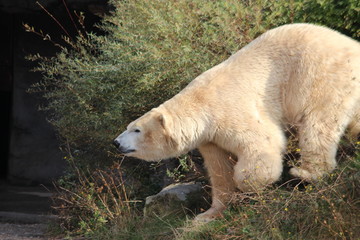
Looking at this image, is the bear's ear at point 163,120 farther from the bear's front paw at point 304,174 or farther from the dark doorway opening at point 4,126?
the dark doorway opening at point 4,126

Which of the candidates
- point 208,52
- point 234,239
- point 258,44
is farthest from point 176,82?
point 234,239

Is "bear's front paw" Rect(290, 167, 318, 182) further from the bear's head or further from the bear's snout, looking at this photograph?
the bear's snout

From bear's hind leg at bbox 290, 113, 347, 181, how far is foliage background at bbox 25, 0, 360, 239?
181 cm

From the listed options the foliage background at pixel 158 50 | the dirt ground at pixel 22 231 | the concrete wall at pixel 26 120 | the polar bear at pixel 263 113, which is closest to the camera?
the polar bear at pixel 263 113

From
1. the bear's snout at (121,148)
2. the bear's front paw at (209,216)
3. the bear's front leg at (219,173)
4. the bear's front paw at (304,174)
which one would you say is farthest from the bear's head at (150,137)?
the bear's front paw at (304,174)

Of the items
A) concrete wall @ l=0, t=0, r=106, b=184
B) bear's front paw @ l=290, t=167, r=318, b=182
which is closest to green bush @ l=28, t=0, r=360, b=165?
bear's front paw @ l=290, t=167, r=318, b=182

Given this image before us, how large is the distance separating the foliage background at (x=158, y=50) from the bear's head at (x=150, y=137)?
121 centimetres

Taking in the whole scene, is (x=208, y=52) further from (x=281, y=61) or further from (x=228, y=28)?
(x=281, y=61)

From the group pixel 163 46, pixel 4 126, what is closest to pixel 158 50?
pixel 163 46

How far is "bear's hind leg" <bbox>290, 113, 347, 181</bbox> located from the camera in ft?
18.0

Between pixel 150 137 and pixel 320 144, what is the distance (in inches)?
61.1

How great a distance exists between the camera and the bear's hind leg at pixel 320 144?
5477 millimetres

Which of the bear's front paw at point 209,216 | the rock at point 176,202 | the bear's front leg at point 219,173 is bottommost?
the rock at point 176,202

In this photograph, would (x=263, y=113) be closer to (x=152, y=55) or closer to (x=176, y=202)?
(x=176, y=202)
